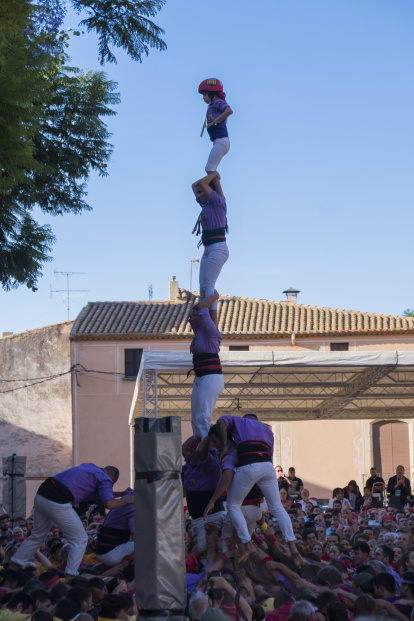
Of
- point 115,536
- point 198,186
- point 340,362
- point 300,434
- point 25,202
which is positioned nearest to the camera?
point 115,536

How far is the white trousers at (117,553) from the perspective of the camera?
8.62 m

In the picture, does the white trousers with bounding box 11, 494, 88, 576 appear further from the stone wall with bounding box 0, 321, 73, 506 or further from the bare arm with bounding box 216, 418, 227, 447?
the stone wall with bounding box 0, 321, 73, 506

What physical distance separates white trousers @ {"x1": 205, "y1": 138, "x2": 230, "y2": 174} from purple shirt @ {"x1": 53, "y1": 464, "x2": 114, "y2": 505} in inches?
138

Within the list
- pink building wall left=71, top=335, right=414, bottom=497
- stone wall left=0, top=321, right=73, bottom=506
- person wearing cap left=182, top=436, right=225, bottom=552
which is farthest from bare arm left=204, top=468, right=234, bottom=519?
stone wall left=0, top=321, right=73, bottom=506

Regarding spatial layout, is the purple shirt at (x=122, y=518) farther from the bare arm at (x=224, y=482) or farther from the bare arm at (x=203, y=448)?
the bare arm at (x=224, y=482)

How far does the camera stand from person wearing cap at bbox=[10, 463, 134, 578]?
8672mm

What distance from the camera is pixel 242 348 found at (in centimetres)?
3650

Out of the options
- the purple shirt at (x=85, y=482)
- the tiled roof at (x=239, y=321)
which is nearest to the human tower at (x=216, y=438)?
the purple shirt at (x=85, y=482)

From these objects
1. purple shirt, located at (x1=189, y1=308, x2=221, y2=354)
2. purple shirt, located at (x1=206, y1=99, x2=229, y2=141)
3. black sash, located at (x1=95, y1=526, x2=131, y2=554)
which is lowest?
black sash, located at (x1=95, y1=526, x2=131, y2=554)

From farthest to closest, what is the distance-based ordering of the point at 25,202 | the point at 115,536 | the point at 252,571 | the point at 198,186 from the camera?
the point at 25,202, the point at 198,186, the point at 115,536, the point at 252,571

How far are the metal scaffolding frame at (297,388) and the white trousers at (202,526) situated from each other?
7.87 m

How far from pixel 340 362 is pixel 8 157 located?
12111mm

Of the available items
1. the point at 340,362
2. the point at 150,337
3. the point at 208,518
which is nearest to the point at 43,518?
the point at 208,518

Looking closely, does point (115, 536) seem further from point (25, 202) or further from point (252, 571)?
point (25, 202)
